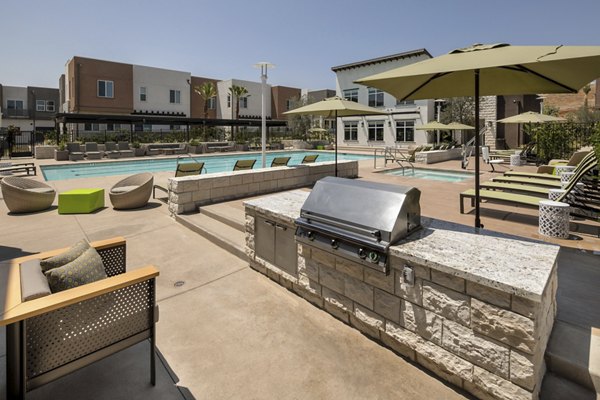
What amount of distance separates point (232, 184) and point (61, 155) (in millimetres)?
19954

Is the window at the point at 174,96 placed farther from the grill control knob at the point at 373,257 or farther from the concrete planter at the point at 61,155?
the grill control knob at the point at 373,257

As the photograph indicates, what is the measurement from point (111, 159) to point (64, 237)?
66.7 feet

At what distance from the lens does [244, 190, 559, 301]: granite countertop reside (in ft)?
7.54

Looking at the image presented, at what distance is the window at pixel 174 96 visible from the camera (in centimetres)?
4203

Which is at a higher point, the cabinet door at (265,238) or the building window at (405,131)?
the building window at (405,131)

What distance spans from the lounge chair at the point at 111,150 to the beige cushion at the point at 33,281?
24976 mm

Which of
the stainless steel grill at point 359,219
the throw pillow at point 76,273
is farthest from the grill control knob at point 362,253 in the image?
the throw pillow at point 76,273

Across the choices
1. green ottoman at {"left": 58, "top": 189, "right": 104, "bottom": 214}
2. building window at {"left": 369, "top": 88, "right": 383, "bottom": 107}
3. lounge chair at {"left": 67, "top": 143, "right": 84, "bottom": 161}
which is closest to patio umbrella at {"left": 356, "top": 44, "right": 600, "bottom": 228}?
green ottoman at {"left": 58, "top": 189, "right": 104, "bottom": 214}

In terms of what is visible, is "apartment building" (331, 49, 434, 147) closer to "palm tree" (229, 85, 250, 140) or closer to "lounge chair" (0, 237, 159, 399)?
"palm tree" (229, 85, 250, 140)

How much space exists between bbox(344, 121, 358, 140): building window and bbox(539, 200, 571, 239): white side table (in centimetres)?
3560

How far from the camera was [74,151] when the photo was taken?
76.8 ft

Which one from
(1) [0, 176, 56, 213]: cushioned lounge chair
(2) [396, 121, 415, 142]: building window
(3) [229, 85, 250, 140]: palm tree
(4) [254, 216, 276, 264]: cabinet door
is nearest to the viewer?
(4) [254, 216, 276, 264]: cabinet door

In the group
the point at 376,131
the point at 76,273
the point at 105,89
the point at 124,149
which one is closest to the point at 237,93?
the point at 105,89

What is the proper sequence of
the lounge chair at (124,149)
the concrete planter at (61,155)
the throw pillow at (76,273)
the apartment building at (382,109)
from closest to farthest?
1. the throw pillow at (76,273)
2. the concrete planter at (61,155)
3. the lounge chair at (124,149)
4. the apartment building at (382,109)
